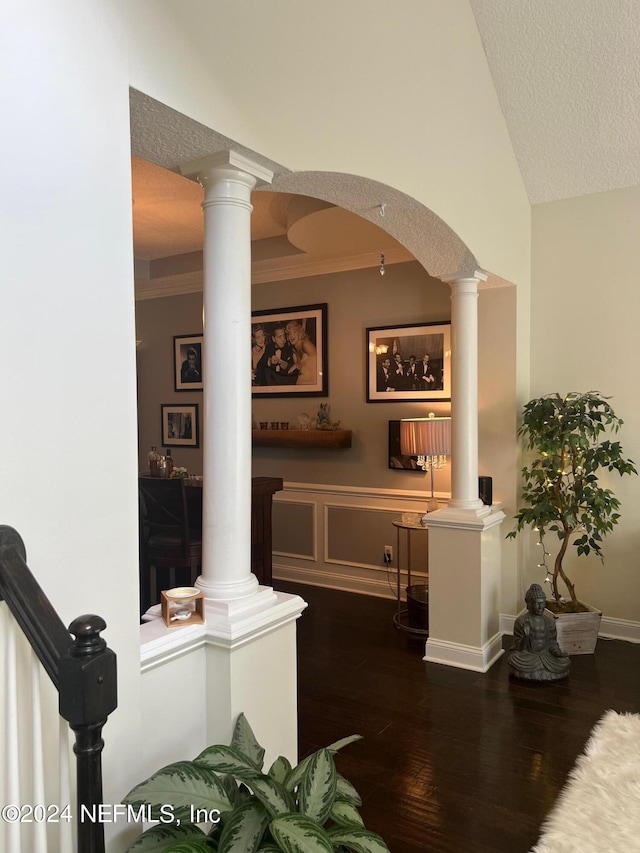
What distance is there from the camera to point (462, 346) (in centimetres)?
384

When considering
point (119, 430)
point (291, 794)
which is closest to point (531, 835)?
point (291, 794)

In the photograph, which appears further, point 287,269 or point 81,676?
point 287,269

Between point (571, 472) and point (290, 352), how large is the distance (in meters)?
2.55

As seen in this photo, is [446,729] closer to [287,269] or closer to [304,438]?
[304,438]

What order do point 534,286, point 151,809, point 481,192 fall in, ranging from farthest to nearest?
point 534,286 < point 481,192 < point 151,809

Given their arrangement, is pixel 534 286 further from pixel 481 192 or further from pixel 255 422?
pixel 255 422

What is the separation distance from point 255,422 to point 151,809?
4.32m

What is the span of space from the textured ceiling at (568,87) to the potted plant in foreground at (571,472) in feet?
4.81

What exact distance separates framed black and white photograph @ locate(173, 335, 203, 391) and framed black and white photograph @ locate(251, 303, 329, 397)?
70cm

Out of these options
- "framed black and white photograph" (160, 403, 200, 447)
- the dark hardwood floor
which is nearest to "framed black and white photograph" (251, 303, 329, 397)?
"framed black and white photograph" (160, 403, 200, 447)

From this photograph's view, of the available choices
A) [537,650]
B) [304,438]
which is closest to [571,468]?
[537,650]

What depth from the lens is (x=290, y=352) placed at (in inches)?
215

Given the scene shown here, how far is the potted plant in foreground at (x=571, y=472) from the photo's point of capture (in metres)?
3.78

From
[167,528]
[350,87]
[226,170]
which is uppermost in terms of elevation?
[350,87]
